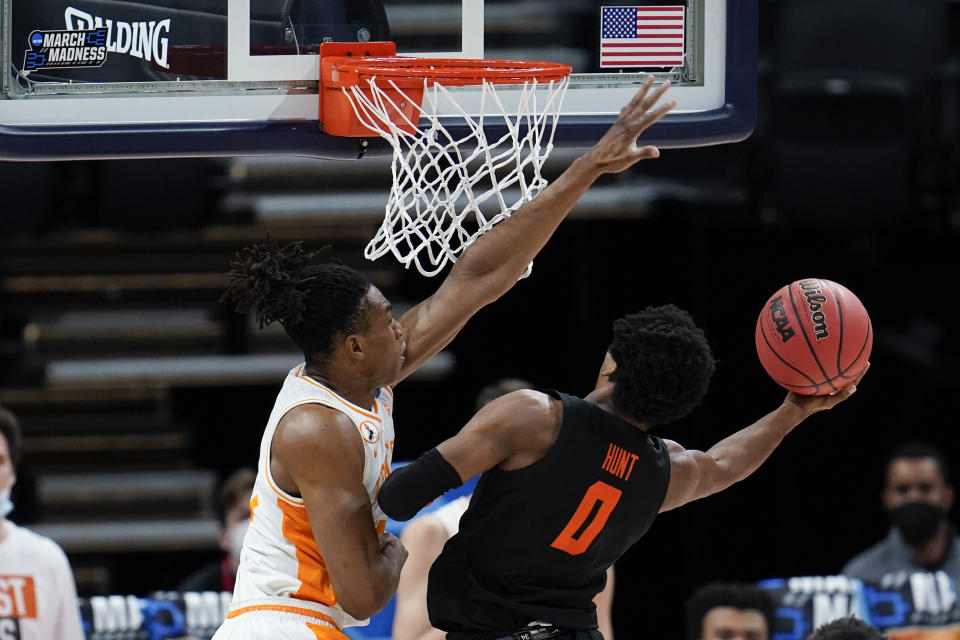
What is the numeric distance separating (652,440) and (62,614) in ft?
8.72

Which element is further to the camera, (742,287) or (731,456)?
(742,287)

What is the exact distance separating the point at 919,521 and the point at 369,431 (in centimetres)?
342

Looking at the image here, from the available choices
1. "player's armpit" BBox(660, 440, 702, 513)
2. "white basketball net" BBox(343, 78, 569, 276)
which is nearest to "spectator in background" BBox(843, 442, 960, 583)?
"player's armpit" BBox(660, 440, 702, 513)

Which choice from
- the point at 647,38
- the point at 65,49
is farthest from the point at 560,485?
the point at 65,49

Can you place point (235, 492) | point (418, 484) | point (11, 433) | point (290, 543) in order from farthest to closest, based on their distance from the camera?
point (235, 492) < point (11, 433) < point (290, 543) < point (418, 484)

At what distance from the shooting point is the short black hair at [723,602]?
4996 millimetres

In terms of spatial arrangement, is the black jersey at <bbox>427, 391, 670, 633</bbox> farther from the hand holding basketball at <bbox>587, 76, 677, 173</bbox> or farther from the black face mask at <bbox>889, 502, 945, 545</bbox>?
the black face mask at <bbox>889, 502, 945, 545</bbox>

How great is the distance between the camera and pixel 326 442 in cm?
301

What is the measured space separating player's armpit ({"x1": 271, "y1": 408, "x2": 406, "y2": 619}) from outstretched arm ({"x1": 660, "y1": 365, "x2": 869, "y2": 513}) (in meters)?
0.69

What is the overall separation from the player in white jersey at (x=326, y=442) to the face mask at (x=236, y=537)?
2.35 m

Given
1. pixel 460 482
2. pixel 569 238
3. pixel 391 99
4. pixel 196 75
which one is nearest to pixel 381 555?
pixel 460 482

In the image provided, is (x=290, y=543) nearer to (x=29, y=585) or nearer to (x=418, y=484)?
(x=418, y=484)

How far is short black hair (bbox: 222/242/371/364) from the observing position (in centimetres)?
315

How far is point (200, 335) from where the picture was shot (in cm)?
797
